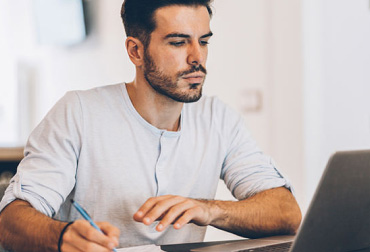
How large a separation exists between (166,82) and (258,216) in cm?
45

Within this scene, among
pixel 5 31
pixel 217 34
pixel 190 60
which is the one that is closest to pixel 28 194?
pixel 190 60

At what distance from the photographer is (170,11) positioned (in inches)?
56.9

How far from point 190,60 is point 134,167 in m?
0.33

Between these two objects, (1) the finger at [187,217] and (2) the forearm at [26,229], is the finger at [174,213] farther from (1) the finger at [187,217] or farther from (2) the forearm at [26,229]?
(2) the forearm at [26,229]

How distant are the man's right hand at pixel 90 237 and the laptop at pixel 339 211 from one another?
216 millimetres

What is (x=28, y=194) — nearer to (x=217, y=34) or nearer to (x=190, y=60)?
(x=190, y=60)

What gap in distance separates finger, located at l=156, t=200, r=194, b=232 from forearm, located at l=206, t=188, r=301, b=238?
13cm

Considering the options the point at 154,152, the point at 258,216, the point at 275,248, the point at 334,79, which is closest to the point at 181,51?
the point at 154,152

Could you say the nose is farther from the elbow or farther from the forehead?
the elbow

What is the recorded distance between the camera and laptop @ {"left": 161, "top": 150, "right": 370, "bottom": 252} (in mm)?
854

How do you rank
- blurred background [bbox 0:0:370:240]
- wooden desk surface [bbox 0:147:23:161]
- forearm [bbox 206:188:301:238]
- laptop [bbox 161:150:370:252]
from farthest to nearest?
wooden desk surface [bbox 0:147:23:161] < blurred background [bbox 0:0:370:240] < forearm [bbox 206:188:301:238] < laptop [bbox 161:150:370:252]

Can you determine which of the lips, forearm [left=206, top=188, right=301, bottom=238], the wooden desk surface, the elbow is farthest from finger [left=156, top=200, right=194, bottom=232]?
the wooden desk surface

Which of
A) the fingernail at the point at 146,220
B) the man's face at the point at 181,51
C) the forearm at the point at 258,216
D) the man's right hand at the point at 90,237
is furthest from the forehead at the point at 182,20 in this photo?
the man's right hand at the point at 90,237

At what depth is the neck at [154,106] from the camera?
1489 mm
